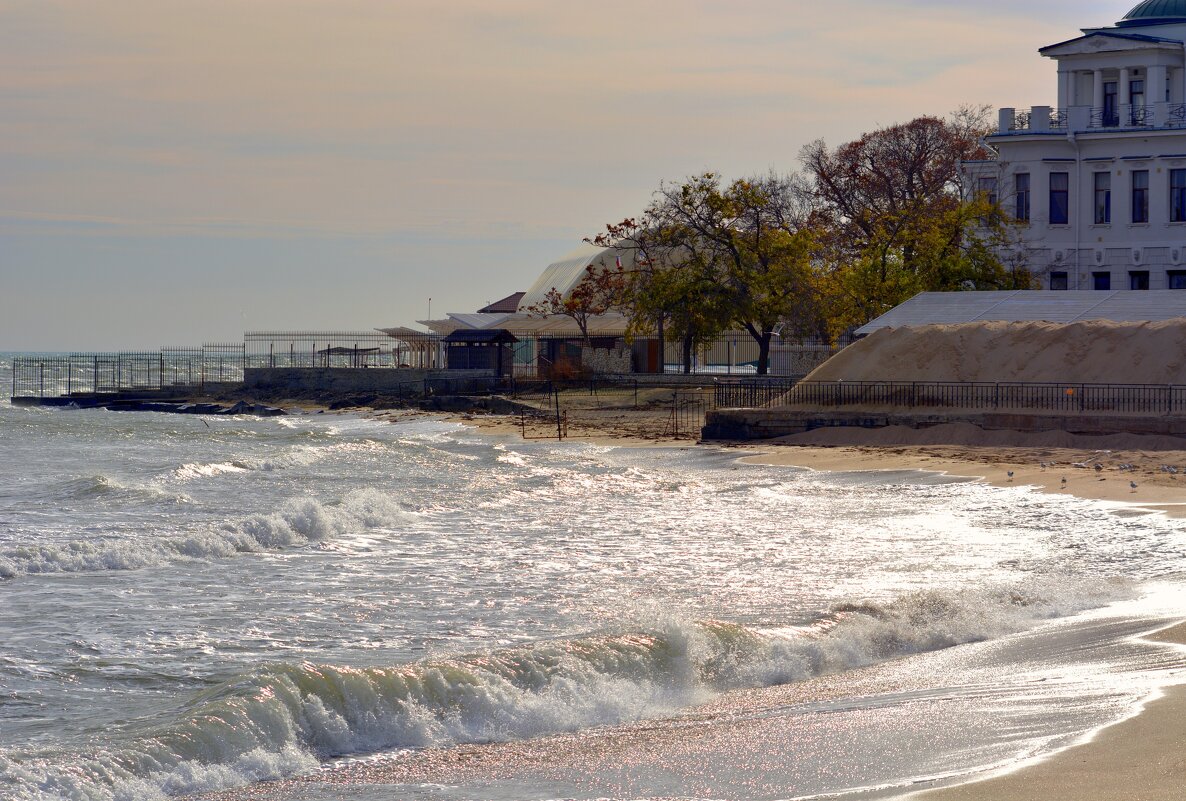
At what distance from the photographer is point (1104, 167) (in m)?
53.4

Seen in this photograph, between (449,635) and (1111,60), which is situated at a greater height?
(1111,60)

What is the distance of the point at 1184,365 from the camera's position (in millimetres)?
34969

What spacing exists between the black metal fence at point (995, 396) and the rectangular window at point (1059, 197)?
2027 cm

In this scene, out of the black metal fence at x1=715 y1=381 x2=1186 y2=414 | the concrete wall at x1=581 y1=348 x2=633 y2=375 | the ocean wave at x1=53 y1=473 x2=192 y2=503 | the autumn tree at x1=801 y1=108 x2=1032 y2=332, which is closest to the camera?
the ocean wave at x1=53 y1=473 x2=192 y2=503

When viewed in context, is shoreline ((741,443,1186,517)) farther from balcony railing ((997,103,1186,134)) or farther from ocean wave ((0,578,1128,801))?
balcony railing ((997,103,1186,134))

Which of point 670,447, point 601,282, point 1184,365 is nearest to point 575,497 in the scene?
point 670,447

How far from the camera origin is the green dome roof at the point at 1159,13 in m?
56.2

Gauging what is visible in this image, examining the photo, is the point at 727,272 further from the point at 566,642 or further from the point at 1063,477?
the point at 566,642

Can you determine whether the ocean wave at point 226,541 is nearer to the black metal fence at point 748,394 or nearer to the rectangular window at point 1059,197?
the black metal fence at point 748,394

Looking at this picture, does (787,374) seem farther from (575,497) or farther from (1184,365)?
(575,497)

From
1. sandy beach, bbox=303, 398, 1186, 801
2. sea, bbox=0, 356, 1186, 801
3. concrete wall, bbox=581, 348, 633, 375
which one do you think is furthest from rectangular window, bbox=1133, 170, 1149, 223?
sea, bbox=0, 356, 1186, 801

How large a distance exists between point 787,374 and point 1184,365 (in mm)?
23731

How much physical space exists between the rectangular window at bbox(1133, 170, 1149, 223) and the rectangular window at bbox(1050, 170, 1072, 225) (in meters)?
2.38

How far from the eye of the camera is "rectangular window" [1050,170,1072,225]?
5409 centimetres
